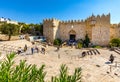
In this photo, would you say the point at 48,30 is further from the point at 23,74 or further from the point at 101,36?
the point at 23,74

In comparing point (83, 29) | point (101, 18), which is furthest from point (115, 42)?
point (83, 29)

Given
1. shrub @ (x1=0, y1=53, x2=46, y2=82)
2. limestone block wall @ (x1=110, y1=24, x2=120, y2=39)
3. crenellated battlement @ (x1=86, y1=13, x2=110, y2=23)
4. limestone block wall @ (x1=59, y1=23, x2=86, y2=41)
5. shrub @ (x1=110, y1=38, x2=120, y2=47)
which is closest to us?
shrub @ (x1=0, y1=53, x2=46, y2=82)

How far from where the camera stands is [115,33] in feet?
138

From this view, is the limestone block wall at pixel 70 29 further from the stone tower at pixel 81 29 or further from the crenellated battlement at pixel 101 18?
the crenellated battlement at pixel 101 18

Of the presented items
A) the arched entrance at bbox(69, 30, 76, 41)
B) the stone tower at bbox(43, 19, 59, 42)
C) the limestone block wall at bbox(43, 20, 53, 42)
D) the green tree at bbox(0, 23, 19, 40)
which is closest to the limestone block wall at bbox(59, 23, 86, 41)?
the arched entrance at bbox(69, 30, 76, 41)

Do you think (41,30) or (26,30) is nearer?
(41,30)

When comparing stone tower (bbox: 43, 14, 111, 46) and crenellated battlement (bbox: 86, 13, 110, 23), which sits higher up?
crenellated battlement (bbox: 86, 13, 110, 23)

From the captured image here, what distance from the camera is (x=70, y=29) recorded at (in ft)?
148

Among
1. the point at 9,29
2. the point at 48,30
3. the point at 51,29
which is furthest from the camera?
the point at 48,30

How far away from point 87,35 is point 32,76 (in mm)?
38181

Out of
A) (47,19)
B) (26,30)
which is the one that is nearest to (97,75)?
(47,19)

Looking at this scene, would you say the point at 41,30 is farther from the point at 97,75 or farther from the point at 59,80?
the point at 59,80

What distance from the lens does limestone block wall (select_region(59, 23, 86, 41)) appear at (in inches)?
1726

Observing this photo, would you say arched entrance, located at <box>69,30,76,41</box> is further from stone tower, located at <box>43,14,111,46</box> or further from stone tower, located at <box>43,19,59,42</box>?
stone tower, located at <box>43,19,59,42</box>
